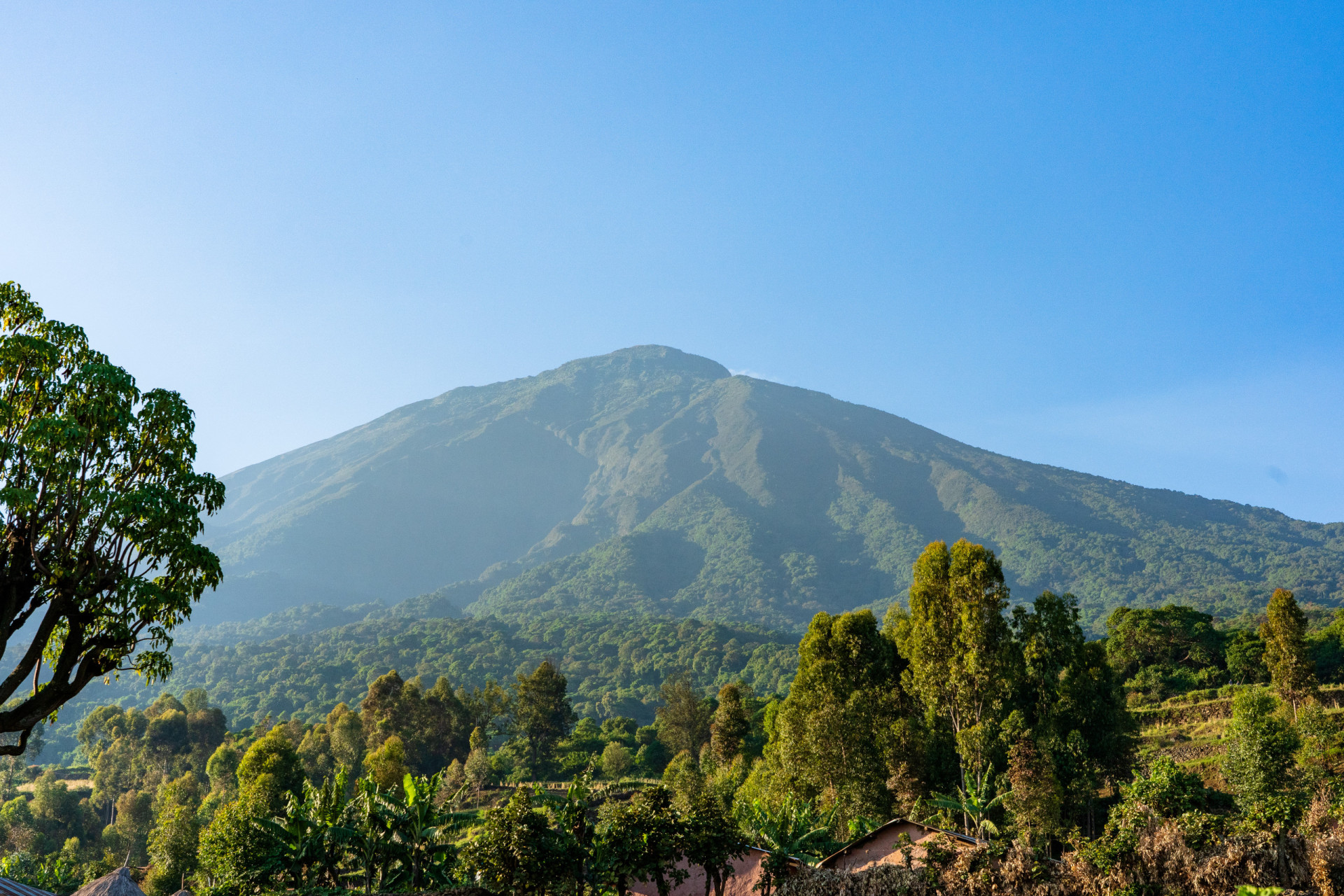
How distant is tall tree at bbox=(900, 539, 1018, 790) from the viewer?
982 inches

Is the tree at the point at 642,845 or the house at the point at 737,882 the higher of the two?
the tree at the point at 642,845

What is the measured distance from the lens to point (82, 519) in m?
9.38

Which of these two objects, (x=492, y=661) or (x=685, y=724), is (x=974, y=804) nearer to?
(x=685, y=724)

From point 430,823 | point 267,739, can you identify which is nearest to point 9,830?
point 267,739

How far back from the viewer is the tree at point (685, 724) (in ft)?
166

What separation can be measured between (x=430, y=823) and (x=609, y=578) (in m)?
159

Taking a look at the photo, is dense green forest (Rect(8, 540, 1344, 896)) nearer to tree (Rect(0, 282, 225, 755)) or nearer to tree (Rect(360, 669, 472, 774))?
tree (Rect(360, 669, 472, 774))

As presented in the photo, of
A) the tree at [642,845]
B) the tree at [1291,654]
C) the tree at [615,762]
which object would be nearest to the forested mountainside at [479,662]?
the tree at [615,762]

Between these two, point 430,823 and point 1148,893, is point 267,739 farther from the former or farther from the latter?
point 1148,893

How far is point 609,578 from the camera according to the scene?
7028 inches

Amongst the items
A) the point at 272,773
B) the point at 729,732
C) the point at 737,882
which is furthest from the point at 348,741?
the point at 737,882

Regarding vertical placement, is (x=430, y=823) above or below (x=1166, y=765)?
below

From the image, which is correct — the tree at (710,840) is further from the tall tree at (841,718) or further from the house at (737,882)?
the tall tree at (841,718)

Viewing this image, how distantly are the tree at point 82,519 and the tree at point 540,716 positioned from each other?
45540 millimetres
